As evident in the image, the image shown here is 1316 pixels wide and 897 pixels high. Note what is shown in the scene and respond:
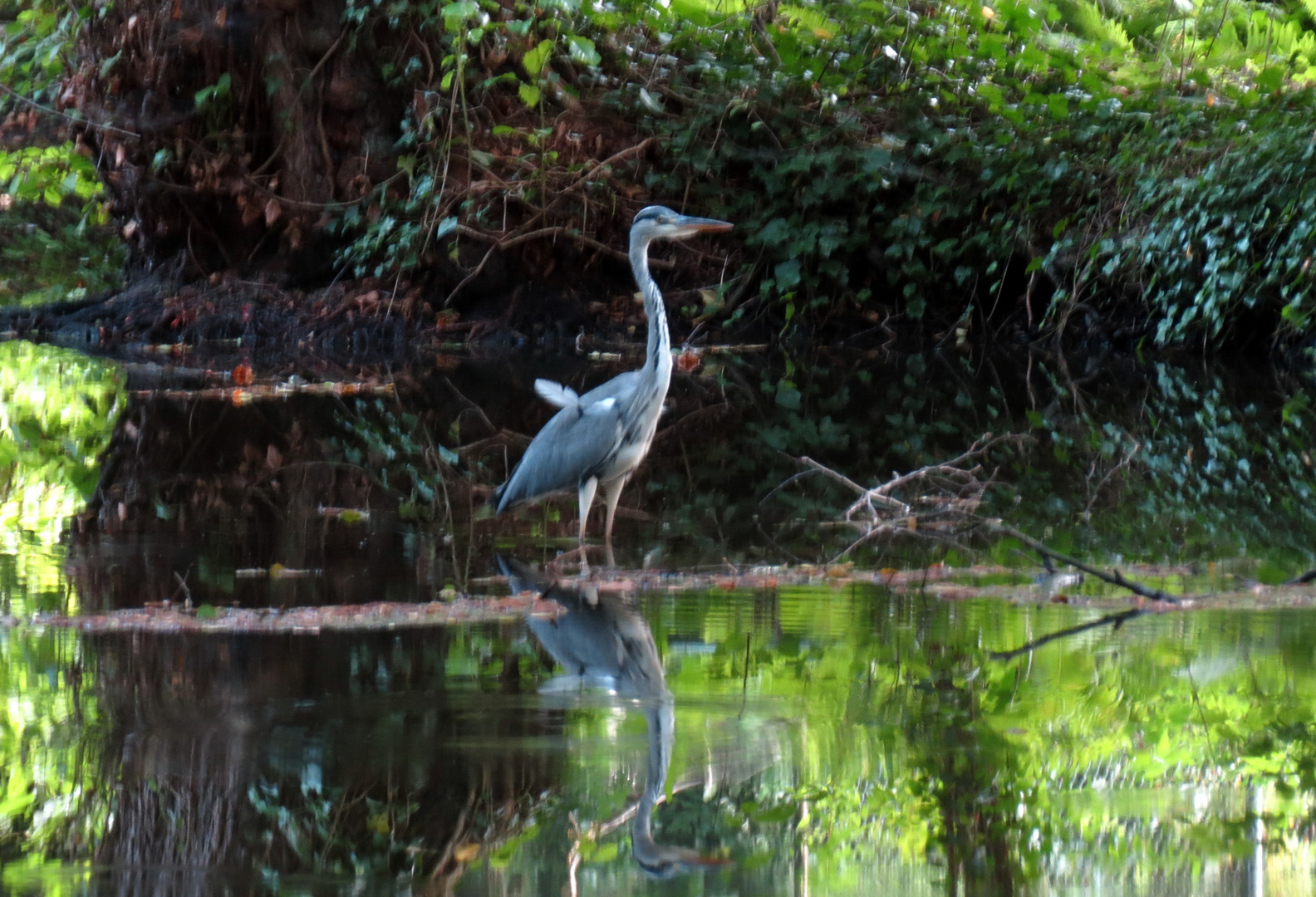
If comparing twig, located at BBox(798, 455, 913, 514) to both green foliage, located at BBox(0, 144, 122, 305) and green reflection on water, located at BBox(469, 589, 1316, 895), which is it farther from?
green foliage, located at BBox(0, 144, 122, 305)

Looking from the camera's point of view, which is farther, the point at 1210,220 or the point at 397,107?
the point at 397,107

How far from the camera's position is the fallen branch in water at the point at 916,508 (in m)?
5.05

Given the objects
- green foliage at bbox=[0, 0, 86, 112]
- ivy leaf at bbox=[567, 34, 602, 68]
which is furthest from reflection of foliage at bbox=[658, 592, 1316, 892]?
green foliage at bbox=[0, 0, 86, 112]

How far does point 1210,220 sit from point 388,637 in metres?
8.89

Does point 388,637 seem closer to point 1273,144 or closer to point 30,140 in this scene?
point 1273,144

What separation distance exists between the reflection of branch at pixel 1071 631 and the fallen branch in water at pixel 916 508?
1002 mm

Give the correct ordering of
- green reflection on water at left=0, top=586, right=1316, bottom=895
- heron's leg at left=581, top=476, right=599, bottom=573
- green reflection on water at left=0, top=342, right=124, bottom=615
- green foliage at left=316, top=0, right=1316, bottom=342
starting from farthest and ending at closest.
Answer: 1. green foliage at left=316, top=0, right=1316, bottom=342
2. heron's leg at left=581, top=476, right=599, bottom=573
3. green reflection on water at left=0, top=342, right=124, bottom=615
4. green reflection on water at left=0, top=586, right=1316, bottom=895

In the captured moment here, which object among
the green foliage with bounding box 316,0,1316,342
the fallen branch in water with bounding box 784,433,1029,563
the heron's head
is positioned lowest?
the fallen branch in water with bounding box 784,433,1029,563

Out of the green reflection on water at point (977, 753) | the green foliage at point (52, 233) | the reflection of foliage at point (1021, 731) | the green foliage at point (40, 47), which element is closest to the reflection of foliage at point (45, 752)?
the green reflection on water at point (977, 753)

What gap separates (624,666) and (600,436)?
1.99m

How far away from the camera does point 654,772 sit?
106 inches

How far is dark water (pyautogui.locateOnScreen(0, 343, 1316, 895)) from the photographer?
231cm

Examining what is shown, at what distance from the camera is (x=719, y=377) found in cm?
1107

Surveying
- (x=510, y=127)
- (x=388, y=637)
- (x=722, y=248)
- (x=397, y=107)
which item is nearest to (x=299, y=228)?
(x=397, y=107)
